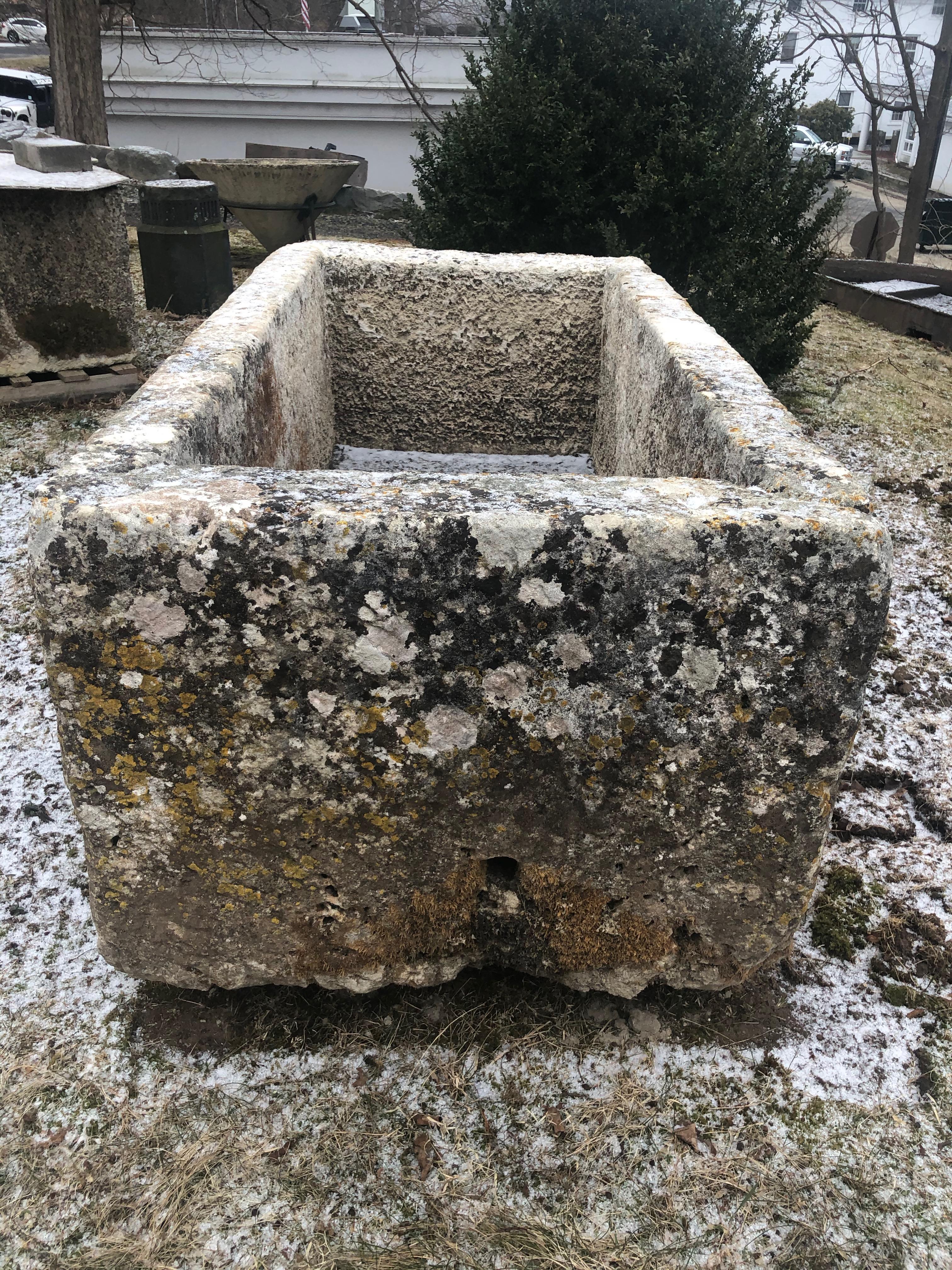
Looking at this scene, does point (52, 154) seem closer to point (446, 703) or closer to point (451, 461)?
point (451, 461)

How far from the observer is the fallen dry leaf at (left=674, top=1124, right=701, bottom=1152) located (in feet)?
→ 5.89

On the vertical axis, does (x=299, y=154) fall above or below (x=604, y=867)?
above

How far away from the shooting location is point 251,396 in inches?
98.5

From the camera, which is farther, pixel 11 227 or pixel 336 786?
pixel 11 227

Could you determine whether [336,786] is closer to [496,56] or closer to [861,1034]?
[861,1034]

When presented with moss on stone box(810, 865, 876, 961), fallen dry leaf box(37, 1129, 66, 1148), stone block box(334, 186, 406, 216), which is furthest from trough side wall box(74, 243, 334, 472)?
stone block box(334, 186, 406, 216)

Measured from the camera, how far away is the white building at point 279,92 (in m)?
15.1

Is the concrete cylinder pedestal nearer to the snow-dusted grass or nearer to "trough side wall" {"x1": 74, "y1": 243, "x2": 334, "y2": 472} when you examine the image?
"trough side wall" {"x1": 74, "y1": 243, "x2": 334, "y2": 472}

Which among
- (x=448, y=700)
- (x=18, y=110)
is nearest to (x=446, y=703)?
(x=448, y=700)

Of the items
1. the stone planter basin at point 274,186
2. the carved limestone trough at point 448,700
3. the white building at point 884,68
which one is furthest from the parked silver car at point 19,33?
the carved limestone trough at point 448,700

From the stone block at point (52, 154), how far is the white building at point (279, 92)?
447 inches

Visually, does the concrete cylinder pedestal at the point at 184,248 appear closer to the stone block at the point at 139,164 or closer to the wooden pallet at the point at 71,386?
the wooden pallet at the point at 71,386

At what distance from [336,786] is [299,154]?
12.8m

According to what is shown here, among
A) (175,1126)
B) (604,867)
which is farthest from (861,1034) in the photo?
(175,1126)
